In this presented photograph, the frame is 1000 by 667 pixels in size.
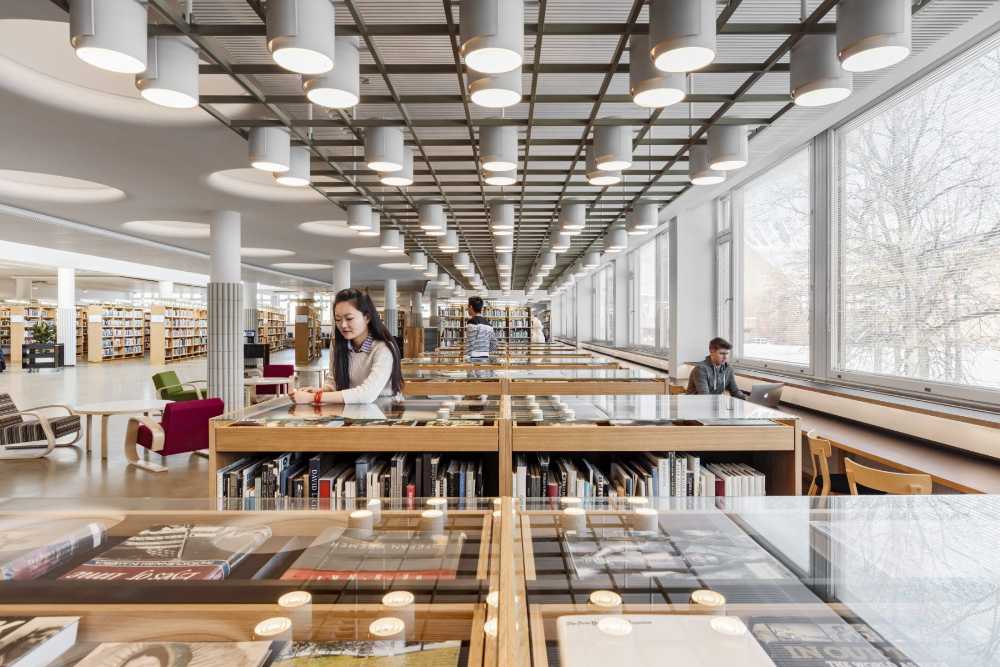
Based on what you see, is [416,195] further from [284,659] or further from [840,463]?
[284,659]

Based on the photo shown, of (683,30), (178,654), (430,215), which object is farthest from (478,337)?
(178,654)

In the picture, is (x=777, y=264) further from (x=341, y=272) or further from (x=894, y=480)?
(x=341, y=272)

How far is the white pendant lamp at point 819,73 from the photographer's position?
2.41 metres

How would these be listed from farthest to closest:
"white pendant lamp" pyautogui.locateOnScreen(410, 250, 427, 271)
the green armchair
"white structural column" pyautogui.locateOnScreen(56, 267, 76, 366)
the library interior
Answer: "white structural column" pyautogui.locateOnScreen(56, 267, 76, 366) < "white pendant lamp" pyautogui.locateOnScreen(410, 250, 427, 271) < the green armchair < the library interior

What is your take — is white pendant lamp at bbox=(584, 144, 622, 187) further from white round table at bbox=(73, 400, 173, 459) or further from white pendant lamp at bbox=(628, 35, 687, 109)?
white round table at bbox=(73, 400, 173, 459)

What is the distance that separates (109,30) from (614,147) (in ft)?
9.03

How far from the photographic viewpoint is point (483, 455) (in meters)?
2.84

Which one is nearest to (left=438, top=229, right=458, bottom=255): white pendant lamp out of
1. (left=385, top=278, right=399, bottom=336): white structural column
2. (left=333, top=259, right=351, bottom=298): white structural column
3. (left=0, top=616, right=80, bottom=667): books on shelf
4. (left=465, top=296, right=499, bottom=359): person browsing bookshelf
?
(left=465, top=296, right=499, bottom=359): person browsing bookshelf

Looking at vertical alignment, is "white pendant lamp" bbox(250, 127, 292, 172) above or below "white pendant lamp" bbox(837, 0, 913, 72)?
above

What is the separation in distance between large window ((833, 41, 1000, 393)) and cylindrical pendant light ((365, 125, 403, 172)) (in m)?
4.08

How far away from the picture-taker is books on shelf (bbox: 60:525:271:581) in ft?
4.29

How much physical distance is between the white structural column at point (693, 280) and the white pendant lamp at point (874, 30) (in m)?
7.34

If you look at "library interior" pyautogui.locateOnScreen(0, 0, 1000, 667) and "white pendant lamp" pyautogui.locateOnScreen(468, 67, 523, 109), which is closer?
"library interior" pyautogui.locateOnScreen(0, 0, 1000, 667)

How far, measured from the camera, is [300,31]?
2.03 metres
